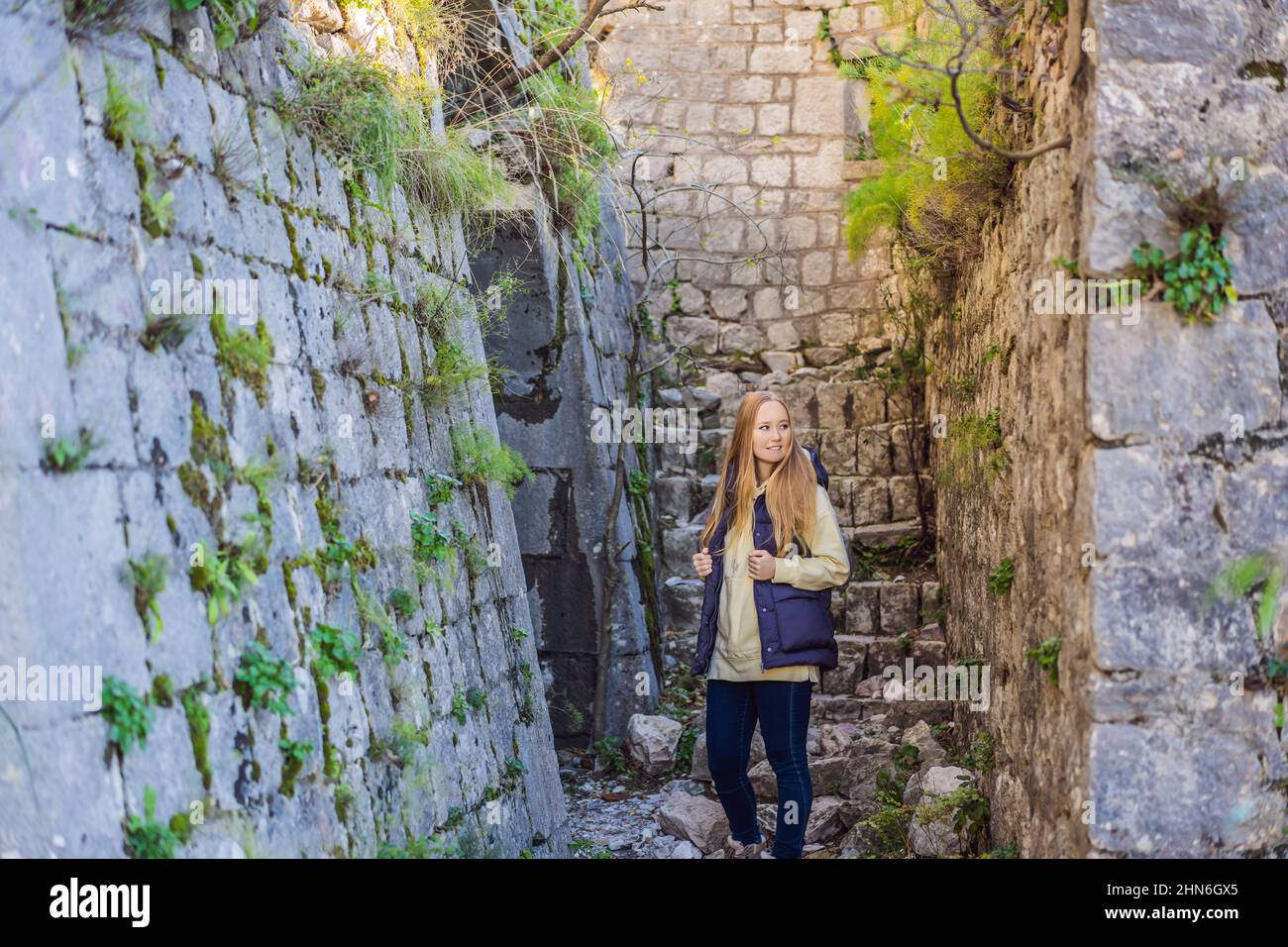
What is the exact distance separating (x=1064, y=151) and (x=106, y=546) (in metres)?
2.47

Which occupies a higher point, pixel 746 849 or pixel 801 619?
pixel 801 619

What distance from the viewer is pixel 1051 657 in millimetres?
2994

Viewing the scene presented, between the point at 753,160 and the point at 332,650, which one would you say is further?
the point at 753,160

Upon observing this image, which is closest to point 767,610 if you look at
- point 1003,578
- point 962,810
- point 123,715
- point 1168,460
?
point 1003,578

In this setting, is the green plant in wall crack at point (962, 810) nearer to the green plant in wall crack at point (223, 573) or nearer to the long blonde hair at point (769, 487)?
the long blonde hair at point (769, 487)

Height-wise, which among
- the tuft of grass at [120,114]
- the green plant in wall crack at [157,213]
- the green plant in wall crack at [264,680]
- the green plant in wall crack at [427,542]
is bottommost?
the green plant in wall crack at [264,680]

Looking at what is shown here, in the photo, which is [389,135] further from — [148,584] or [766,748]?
[766,748]

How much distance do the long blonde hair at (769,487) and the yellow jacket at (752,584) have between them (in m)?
0.03

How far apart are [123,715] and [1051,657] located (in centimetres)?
220

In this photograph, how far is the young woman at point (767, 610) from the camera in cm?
387

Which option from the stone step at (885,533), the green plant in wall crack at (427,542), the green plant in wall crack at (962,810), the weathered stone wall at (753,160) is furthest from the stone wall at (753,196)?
the green plant in wall crack at (427,542)

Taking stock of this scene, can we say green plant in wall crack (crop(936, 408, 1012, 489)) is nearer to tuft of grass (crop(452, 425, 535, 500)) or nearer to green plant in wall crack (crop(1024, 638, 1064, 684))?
green plant in wall crack (crop(1024, 638, 1064, 684))

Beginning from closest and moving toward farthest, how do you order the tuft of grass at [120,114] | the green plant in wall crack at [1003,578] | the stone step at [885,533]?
the tuft of grass at [120,114] < the green plant in wall crack at [1003,578] < the stone step at [885,533]

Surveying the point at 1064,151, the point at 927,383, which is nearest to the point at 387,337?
the point at 1064,151
